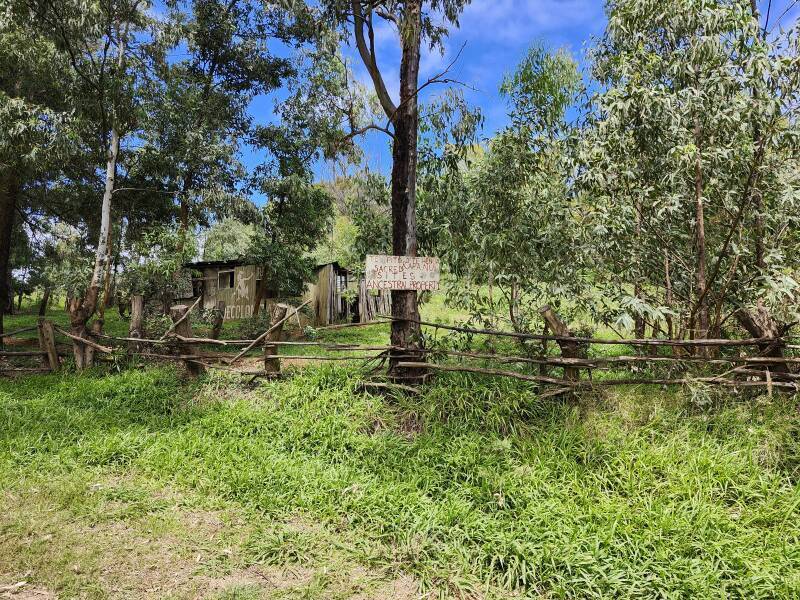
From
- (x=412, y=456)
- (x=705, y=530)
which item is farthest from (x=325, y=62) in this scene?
(x=705, y=530)

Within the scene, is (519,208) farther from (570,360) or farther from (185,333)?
(185,333)

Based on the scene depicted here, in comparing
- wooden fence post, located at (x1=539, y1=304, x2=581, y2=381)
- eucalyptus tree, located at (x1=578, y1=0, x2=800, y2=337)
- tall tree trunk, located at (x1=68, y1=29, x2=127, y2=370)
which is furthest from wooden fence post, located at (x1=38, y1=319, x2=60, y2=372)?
eucalyptus tree, located at (x1=578, y1=0, x2=800, y2=337)

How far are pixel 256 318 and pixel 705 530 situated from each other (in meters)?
10.5

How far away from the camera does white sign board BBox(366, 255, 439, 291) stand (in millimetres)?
4473

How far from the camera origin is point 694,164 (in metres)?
4.10

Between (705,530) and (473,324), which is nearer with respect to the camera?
(705,530)

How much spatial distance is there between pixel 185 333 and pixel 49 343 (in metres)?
2.48

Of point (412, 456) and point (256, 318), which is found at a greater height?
point (256, 318)

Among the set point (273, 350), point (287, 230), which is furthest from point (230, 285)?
point (273, 350)

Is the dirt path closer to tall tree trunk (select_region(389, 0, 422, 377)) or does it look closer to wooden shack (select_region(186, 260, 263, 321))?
tall tree trunk (select_region(389, 0, 422, 377))

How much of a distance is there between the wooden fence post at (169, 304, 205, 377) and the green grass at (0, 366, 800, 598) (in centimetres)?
70

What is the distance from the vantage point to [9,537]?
300 centimetres

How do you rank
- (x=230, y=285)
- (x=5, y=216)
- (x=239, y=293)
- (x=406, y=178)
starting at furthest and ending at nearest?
(x=230, y=285), (x=239, y=293), (x=5, y=216), (x=406, y=178)

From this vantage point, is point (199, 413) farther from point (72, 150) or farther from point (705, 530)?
point (72, 150)
